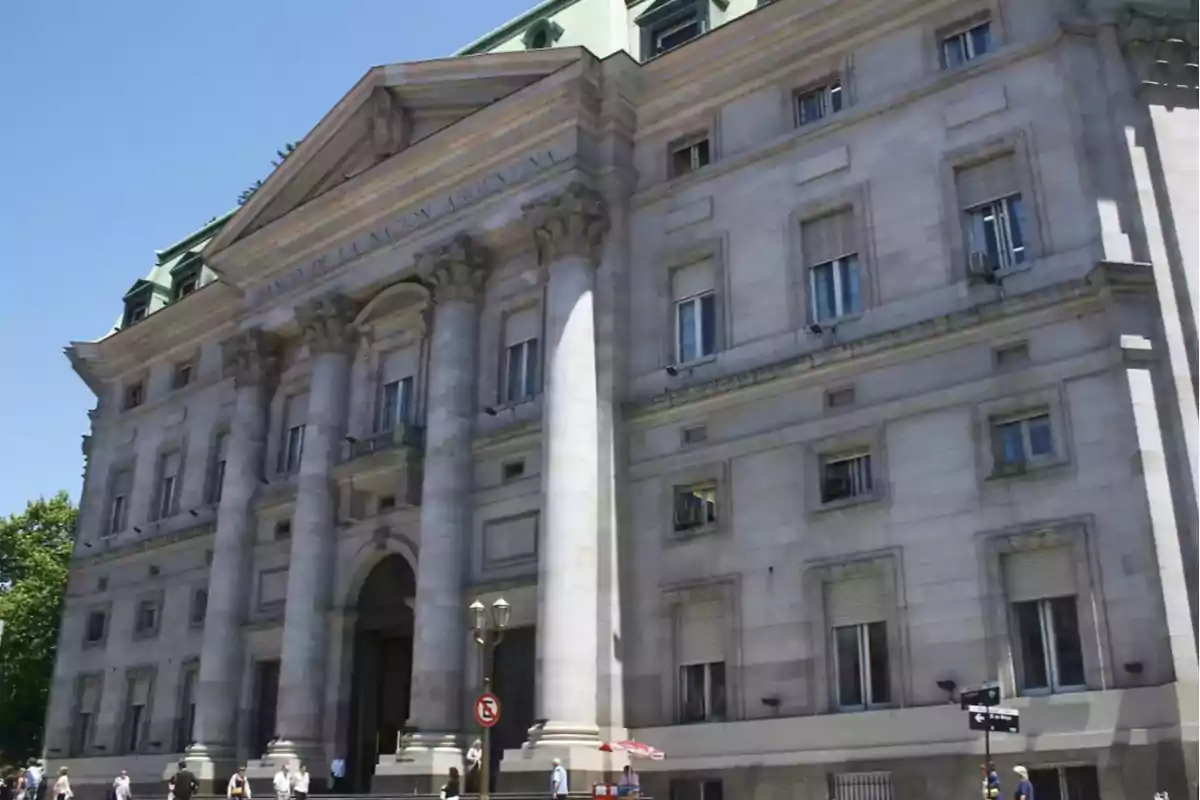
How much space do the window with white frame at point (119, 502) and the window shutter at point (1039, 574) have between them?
116ft

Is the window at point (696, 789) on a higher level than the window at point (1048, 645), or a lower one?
lower

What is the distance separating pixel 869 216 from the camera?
86.1ft

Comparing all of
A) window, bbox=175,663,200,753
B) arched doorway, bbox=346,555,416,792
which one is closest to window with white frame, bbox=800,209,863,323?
arched doorway, bbox=346,555,416,792

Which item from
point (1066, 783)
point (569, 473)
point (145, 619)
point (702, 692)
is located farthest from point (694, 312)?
point (145, 619)

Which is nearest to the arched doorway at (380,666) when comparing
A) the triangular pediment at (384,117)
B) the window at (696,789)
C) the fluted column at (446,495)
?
the fluted column at (446,495)

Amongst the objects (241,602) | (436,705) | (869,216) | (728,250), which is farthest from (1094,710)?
(241,602)

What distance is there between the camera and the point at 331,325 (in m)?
35.8

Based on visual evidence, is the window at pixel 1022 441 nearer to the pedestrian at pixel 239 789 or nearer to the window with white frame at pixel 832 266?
the window with white frame at pixel 832 266

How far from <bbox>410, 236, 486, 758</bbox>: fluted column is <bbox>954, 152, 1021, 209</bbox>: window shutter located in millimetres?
13736

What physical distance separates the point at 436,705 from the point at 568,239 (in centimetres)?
1254

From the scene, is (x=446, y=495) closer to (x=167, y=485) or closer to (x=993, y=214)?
(x=993, y=214)

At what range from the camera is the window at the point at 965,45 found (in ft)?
85.5

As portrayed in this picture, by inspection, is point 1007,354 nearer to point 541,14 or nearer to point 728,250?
point 728,250

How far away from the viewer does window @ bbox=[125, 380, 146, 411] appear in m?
47.2
